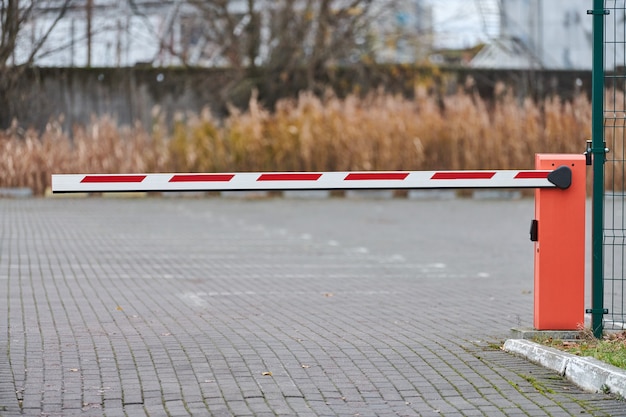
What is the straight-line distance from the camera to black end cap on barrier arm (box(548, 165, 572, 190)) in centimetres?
775

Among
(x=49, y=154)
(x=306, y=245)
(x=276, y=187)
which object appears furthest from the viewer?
(x=49, y=154)

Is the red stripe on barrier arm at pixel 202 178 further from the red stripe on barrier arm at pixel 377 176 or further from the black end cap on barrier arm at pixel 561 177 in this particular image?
the black end cap on barrier arm at pixel 561 177

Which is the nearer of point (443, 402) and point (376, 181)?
point (443, 402)

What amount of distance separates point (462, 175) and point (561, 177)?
619 mm

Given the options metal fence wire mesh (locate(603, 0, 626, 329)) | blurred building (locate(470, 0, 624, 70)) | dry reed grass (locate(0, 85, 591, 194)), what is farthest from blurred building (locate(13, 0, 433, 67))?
metal fence wire mesh (locate(603, 0, 626, 329))

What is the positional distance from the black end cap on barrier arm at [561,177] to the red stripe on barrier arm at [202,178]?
79.2 inches

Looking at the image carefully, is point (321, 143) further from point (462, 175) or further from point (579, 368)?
point (579, 368)

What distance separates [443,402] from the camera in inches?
247

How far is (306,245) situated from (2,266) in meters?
4.59

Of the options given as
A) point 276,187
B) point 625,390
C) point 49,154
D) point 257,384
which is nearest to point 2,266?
point 276,187

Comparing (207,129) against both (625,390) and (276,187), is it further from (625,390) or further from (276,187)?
(625,390)

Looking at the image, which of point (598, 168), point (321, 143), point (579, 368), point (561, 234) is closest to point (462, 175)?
point (561, 234)

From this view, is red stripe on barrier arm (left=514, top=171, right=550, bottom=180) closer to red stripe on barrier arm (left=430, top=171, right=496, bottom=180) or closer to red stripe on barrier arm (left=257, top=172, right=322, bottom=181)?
red stripe on barrier arm (left=430, top=171, right=496, bottom=180)

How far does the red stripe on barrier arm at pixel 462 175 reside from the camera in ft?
25.5
